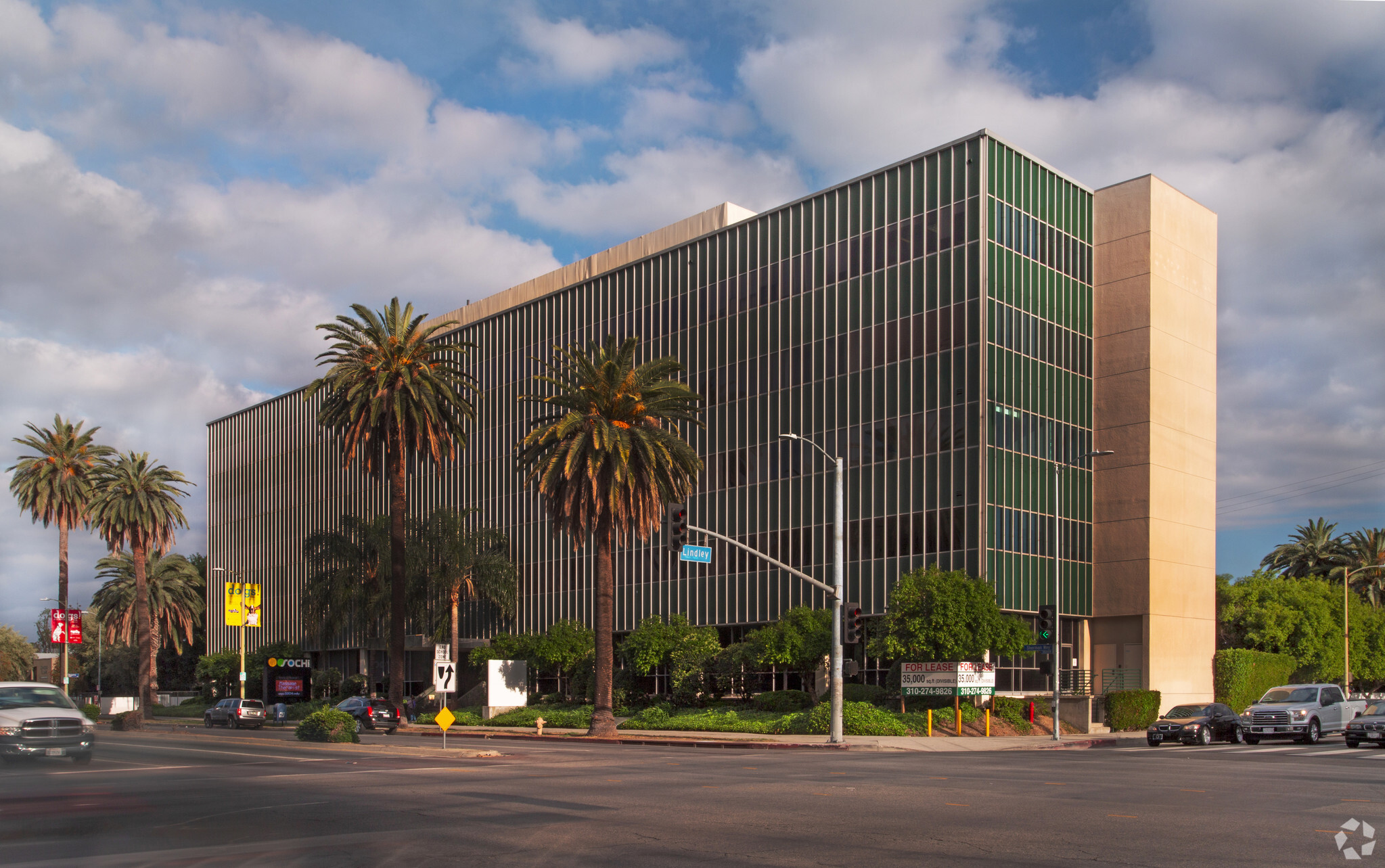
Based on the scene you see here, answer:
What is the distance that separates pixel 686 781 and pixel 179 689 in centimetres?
10679

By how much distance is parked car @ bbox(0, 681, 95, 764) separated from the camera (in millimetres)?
21984

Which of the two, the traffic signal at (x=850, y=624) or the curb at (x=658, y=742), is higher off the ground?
the traffic signal at (x=850, y=624)

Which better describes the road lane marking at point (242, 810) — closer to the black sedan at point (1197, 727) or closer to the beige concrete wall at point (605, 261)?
the black sedan at point (1197, 727)

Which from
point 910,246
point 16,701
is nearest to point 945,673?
point 910,246

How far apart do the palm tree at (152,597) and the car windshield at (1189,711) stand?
77016 mm

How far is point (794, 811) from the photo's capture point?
17.0m

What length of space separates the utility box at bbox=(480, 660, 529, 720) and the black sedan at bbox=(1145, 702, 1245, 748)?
3539 cm

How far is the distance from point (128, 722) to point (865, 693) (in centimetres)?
3834

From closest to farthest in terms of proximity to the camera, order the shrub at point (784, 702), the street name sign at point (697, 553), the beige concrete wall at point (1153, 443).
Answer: the street name sign at point (697, 553) < the shrub at point (784, 702) < the beige concrete wall at point (1153, 443)

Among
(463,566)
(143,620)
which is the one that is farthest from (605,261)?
(143,620)

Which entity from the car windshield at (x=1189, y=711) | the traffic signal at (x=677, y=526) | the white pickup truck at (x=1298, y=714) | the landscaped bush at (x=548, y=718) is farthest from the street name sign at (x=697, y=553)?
the white pickup truck at (x=1298, y=714)

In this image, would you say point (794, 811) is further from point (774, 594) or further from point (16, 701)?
point (774, 594)

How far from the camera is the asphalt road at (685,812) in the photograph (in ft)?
41.7

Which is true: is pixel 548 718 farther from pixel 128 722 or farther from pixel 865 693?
pixel 128 722
